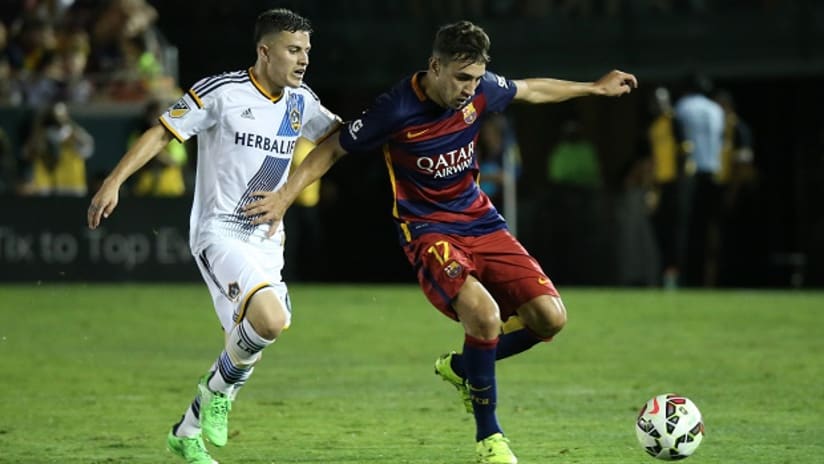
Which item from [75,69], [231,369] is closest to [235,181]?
[231,369]

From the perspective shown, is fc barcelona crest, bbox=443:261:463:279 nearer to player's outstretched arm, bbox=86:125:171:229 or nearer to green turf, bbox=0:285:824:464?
green turf, bbox=0:285:824:464

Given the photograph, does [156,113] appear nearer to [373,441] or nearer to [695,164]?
[695,164]

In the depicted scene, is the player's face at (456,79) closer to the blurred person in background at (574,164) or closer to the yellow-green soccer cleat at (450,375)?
the yellow-green soccer cleat at (450,375)

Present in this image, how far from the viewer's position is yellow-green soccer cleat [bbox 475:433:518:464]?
26.4ft

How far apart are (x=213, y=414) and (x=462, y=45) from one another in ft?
7.19

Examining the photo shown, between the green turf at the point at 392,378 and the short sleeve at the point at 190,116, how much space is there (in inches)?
66.4

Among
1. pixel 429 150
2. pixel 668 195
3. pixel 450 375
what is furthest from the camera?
pixel 668 195

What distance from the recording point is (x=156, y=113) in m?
20.3

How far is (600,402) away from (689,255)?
32.6 feet

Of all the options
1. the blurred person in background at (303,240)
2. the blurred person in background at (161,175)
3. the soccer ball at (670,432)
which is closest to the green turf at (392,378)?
the soccer ball at (670,432)

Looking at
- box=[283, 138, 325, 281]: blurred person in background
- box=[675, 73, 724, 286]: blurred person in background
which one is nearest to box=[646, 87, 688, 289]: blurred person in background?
box=[675, 73, 724, 286]: blurred person in background

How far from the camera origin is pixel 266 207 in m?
8.52

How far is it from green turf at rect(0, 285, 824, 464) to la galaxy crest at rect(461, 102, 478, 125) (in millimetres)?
1727

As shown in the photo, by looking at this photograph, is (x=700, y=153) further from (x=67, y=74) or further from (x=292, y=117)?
(x=292, y=117)
